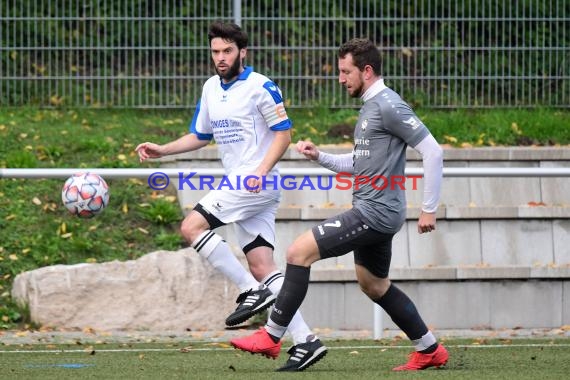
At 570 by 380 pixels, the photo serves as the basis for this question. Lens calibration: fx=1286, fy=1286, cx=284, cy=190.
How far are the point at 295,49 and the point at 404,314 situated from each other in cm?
738

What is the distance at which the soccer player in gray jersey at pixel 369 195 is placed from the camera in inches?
269

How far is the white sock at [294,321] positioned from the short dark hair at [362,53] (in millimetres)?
1445

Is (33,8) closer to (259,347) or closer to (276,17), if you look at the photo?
(276,17)

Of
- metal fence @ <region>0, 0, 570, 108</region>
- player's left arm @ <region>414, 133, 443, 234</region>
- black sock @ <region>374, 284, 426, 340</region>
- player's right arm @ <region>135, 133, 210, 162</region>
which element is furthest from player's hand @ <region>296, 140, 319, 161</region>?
metal fence @ <region>0, 0, 570, 108</region>

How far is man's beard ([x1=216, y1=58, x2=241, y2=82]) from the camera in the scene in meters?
7.87

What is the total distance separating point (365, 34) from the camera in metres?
14.3

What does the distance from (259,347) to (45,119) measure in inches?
302

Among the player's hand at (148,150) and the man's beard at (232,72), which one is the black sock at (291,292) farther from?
the player's hand at (148,150)

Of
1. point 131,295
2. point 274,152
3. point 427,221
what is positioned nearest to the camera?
point 427,221

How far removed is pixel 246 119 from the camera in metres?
7.79

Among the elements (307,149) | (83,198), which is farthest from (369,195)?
(83,198)

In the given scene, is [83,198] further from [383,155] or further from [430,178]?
[430,178]

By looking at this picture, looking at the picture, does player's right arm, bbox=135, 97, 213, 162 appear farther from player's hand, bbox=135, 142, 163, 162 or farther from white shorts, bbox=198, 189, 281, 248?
white shorts, bbox=198, 189, 281, 248

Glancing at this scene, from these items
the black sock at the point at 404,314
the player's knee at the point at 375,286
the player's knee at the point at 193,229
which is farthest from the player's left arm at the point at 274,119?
the black sock at the point at 404,314
